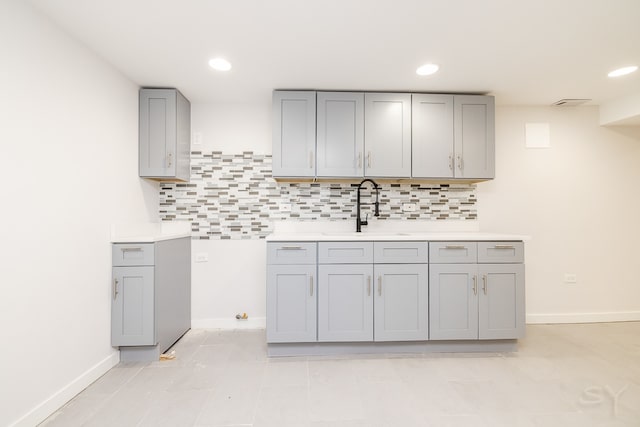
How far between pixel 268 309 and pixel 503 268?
195 cm

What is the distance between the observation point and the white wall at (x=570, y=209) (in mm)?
3057

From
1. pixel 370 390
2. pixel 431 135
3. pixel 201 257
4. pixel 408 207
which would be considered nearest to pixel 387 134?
pixel 431 135

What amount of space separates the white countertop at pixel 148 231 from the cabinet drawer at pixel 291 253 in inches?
35.7

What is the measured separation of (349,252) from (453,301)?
941 millimetres

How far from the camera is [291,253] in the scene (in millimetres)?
2318

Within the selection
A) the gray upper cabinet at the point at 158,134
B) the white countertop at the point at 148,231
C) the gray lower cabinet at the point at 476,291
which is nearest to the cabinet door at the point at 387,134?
the gray lower cabinet at the point at 476,291

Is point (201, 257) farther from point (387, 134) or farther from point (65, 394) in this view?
point (387, 134)

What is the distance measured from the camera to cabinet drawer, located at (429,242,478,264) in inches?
93.4

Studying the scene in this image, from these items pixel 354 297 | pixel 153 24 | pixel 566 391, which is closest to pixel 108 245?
pixel 153 24

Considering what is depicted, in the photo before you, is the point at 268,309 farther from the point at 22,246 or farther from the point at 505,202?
the point at 505,202

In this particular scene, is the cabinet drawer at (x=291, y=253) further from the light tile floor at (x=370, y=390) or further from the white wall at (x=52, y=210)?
the white wall at (x=52, y=210)

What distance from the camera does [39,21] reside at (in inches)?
63.0

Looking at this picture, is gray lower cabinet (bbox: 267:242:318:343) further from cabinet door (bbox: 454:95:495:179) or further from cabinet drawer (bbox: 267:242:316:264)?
cabinet door (bbox: 454:95:495:179)
